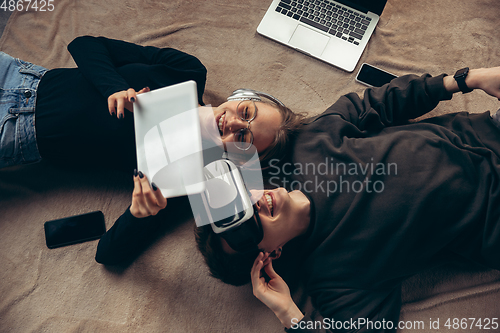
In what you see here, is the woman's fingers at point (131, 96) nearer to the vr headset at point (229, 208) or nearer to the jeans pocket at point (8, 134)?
the vr headset at point (229, 208)

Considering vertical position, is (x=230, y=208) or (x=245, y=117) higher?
(x=245, y=117)

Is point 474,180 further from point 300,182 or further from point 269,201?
point 269,201

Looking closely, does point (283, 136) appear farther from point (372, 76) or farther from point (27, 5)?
point (27, 5)

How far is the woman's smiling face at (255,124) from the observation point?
38.5 inches

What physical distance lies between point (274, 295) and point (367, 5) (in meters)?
1.21

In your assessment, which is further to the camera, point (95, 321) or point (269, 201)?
point (95, 321)

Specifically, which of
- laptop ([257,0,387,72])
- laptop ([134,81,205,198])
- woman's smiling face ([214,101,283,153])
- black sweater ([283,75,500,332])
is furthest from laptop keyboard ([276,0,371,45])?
laptop ([134,81,205,198])

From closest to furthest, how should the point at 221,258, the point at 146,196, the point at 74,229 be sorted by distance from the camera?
the point at 146,196, the point at 221,258, the point at 74,229

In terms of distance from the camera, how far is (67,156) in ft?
3.57

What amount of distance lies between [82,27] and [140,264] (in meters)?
1.10

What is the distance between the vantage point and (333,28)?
1.23 metres

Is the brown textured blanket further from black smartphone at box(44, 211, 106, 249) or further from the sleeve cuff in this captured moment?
the sleeve cuff

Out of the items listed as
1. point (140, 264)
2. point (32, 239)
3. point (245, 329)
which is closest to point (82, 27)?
point (32, 239)

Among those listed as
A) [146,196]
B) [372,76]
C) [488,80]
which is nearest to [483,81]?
[488,80]
